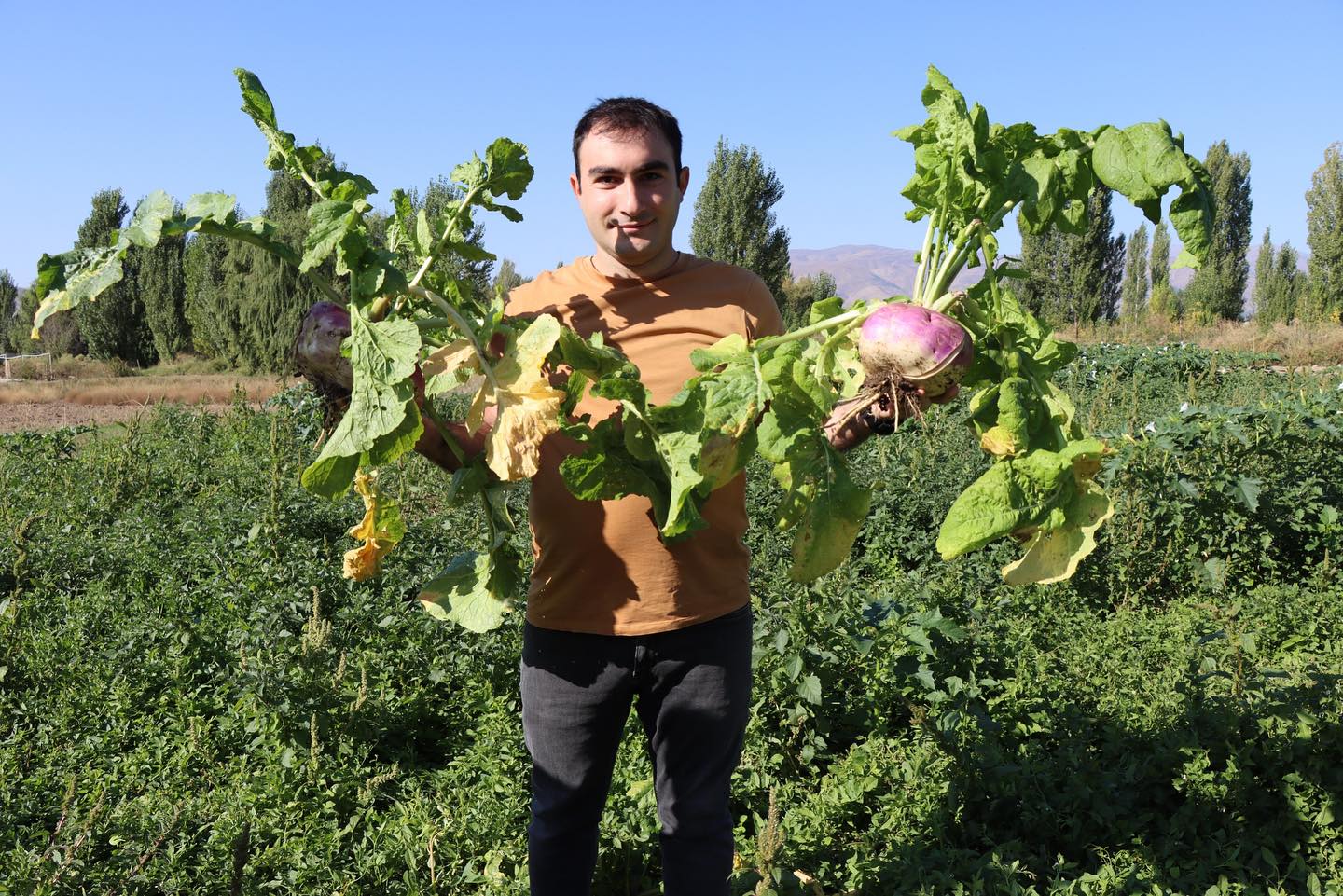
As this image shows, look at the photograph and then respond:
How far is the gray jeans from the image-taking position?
2.08 m

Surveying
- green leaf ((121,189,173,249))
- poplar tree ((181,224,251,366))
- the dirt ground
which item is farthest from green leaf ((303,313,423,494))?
poplar tree ((181,224,251,366))

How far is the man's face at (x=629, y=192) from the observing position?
1989mm

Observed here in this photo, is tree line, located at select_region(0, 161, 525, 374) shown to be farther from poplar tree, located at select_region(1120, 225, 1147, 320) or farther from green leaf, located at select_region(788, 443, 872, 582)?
poplar tree, located at select_region(1120, 225, 1147, 320)

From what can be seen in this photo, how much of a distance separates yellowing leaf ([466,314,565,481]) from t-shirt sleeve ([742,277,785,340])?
541 millimetres

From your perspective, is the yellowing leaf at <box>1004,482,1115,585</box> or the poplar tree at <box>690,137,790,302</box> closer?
the yellowing leaf at <box>1004,482,1115,585</box>

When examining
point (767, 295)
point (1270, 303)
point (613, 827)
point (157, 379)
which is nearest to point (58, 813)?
point (613, 827)

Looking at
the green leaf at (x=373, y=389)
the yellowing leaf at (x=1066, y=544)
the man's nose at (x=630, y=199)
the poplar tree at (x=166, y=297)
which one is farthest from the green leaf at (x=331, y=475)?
the poplar tree at (x=166, y=297)

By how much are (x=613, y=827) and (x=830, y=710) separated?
38.9 inches

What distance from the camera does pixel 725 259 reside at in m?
23.3

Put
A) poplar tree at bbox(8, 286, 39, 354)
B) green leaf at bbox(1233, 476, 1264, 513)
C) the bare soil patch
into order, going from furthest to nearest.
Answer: poplar tree at bbox(8, 286, 39, 354) → the bare soil patch → green leaf at bbox(1233, 476, 1264, 513)

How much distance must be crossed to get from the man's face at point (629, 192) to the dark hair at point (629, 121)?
2cm

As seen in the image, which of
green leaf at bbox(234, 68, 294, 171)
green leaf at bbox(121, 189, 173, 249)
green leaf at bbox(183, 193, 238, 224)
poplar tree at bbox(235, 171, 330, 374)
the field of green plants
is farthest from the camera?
poplar tree at bbox(235, 171, 330, 374)

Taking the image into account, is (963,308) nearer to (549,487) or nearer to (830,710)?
(549,487)

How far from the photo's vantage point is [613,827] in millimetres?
2777
